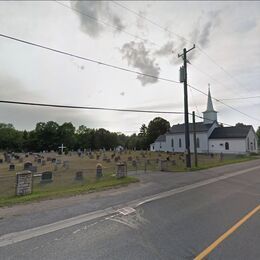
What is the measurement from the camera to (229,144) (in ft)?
158

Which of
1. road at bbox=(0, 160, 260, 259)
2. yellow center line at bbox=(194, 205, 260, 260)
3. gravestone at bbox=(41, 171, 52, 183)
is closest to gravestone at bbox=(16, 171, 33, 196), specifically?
road at bbox=(0, 160, 260, 259)

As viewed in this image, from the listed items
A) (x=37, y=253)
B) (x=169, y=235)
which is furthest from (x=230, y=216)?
(x=37, y=253)

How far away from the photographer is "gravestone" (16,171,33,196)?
343 inches

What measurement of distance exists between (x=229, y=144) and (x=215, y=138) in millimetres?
3575

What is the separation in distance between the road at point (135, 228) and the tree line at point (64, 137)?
237ft

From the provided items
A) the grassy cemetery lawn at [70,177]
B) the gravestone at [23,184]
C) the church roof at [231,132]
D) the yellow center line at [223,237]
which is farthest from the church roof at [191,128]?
the yellow center line at [223,237]

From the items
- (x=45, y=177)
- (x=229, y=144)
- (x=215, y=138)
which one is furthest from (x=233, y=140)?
(x=45, y=177)

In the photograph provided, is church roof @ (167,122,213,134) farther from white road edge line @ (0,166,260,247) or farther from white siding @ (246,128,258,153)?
white road edge line @ (0,166,260,247)

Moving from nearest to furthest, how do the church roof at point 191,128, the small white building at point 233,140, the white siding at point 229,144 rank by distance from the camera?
the white siding at point 229,144
the small white building at point 233,140
the church roof at point 191,128

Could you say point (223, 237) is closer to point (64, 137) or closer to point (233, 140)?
point (233, 140)

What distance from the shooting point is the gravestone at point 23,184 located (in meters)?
8.72

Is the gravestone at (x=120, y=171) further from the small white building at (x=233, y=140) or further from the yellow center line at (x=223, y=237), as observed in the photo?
the small white building at (x=233, y=140)

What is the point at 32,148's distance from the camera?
81688mm

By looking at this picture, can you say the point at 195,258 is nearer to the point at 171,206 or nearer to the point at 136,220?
the point at 136,220
